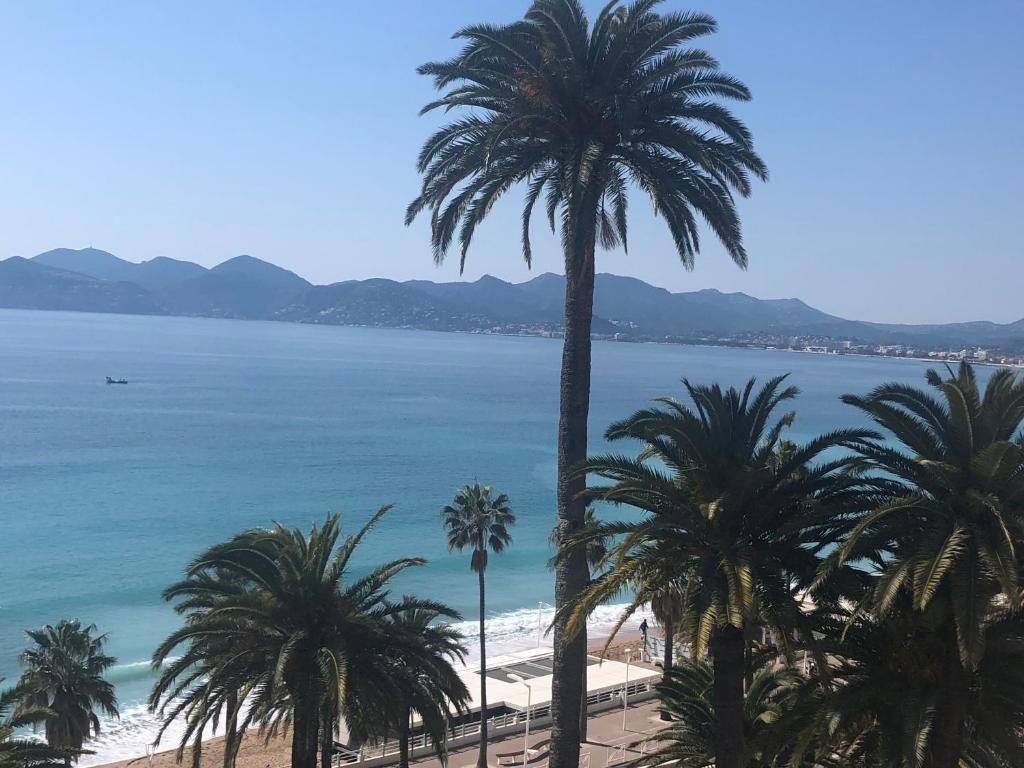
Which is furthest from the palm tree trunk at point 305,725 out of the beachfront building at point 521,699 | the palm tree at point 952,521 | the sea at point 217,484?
the sea at point 217,484

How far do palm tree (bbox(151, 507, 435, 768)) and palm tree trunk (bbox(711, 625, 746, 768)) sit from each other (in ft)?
16.4

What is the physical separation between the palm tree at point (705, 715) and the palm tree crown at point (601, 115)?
23.3 feet

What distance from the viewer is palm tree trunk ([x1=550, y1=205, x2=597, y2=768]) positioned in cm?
1492

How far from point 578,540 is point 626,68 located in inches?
307

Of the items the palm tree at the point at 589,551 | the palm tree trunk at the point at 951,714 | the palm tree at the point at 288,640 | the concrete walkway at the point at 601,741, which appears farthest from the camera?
the concrete walkway at the point at 601,741

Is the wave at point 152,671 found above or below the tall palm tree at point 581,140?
below

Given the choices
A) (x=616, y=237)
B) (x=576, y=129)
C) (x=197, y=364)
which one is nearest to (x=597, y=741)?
(x=616, y=237)

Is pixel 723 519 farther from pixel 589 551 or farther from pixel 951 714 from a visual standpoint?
pixel 589 551

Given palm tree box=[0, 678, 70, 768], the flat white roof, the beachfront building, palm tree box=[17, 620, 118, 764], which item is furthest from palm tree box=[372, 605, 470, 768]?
the flat white roof

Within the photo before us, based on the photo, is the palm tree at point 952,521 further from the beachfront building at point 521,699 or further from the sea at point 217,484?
the sea at point 217,484

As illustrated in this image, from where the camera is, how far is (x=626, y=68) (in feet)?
50.3

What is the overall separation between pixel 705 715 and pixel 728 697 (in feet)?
7.92

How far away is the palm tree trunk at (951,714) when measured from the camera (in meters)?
11.5

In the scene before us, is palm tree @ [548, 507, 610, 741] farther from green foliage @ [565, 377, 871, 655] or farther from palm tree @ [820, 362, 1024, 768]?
palm tree @ [820, 362, 1024, 768]
